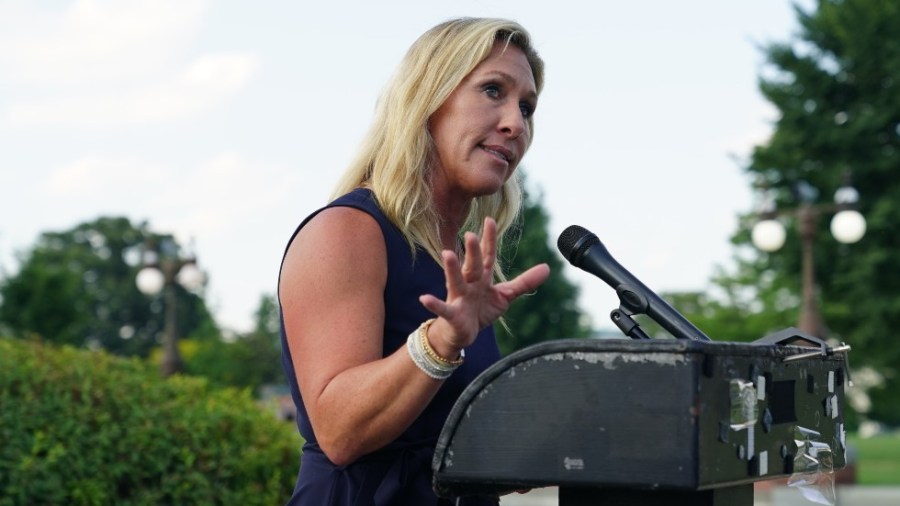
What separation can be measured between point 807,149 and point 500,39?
25421 millimetres

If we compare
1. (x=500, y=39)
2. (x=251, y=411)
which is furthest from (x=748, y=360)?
(x=251, y=411)

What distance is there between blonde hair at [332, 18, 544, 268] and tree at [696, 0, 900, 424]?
80.6 ft

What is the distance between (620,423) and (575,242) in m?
0.85

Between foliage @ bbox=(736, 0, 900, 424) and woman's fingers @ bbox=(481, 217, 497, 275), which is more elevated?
foliage @ bbox=(736, 0, 900, 424)

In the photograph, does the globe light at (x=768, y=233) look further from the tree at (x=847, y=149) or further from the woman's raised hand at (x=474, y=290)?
the woman's raised hand at (x=474, y=290)

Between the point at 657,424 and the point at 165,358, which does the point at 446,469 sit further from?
the point at 165,358

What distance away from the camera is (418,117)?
242cm

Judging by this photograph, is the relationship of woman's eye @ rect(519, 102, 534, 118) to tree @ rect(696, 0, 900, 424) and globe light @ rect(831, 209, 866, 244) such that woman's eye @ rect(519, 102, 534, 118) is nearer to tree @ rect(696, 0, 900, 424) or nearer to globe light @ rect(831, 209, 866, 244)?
globe light @ rect(831, 209, 866, 244)

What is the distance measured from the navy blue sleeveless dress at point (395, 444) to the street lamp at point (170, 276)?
18.8 meters

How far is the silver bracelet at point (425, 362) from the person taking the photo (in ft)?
6.34

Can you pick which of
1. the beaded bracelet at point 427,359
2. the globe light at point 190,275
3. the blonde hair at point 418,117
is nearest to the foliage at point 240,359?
the globe light at point 190,275

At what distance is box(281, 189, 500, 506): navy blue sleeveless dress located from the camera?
230cm

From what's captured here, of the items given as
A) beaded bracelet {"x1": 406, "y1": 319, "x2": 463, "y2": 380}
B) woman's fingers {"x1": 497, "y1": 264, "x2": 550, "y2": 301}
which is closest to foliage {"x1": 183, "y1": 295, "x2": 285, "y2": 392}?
beaded bracelet {"x1": 406, "y1": 319, "x2": 463, "y2": 380}

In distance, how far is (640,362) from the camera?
5.37ft
